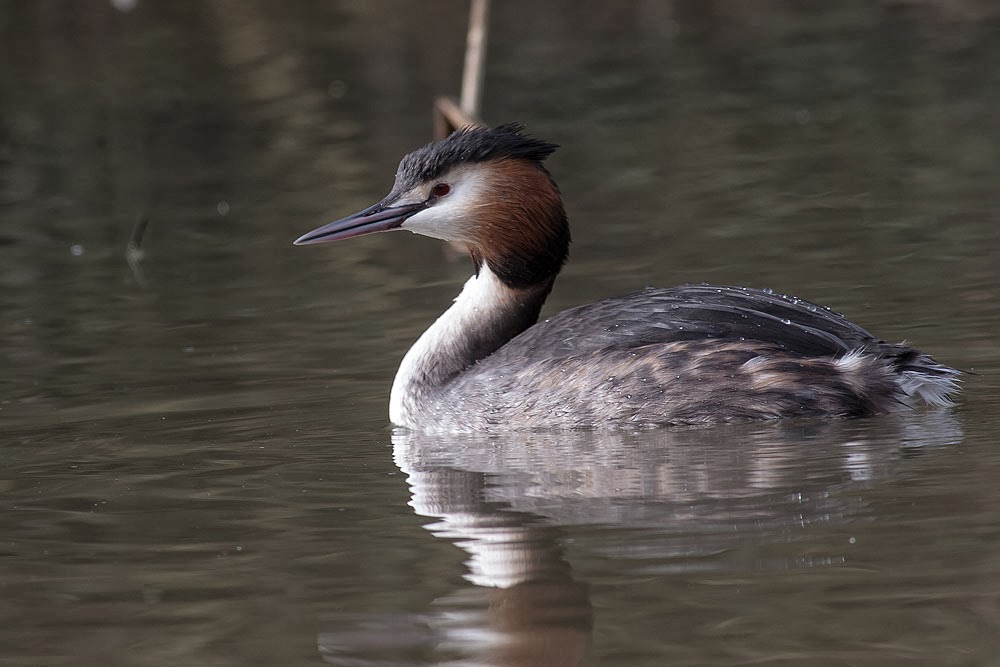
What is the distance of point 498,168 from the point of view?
7.98 meters

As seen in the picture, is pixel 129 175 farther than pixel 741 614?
Yes

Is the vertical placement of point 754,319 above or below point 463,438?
above

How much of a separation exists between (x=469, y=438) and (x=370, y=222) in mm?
1137

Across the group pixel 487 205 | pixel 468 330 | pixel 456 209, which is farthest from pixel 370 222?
pixel 468 330

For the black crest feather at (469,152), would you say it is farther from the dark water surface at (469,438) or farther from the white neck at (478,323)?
the dark water surface at (469,438)

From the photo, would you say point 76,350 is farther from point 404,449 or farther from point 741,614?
point 741,614

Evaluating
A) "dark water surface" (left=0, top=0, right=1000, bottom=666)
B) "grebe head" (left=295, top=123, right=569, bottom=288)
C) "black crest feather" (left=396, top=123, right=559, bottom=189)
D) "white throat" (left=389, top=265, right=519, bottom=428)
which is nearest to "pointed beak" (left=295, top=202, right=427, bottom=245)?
"grebe head" (left=295, top=123, right=569, bottom=288)

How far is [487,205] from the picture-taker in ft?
26.2

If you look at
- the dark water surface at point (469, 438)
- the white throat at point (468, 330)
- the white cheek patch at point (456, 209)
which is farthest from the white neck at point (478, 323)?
the dark water surface at point (469, 438)

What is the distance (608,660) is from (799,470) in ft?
6.34

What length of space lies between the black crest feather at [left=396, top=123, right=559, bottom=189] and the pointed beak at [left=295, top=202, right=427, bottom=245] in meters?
0.11

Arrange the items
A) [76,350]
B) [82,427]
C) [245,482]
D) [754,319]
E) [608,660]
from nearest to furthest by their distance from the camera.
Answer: [608,660] → [245,482] → [754,319] → [82,427] → [76,350]

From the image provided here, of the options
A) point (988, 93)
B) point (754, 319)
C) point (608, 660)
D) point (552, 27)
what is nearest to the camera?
point (608, 660)

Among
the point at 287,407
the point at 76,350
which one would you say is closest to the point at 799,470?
the point at 287,407
